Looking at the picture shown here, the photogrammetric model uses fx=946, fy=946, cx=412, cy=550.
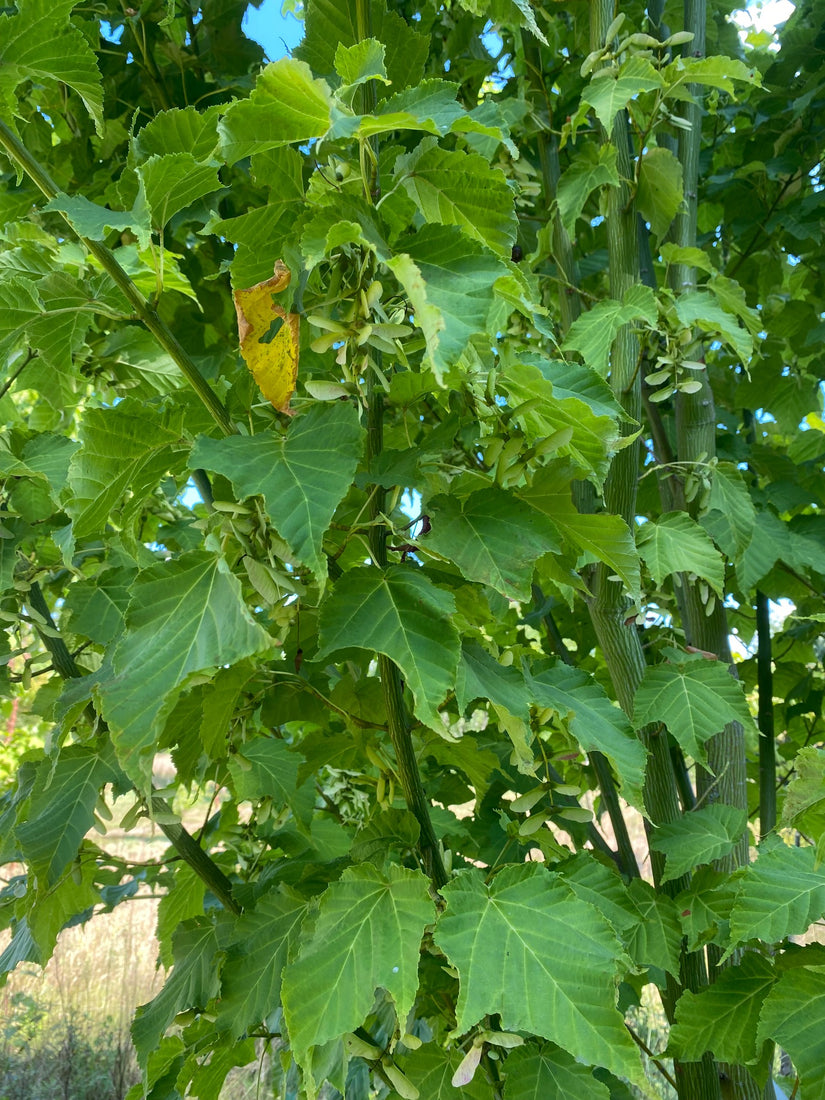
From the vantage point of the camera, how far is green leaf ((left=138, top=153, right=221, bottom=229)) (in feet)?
2.41

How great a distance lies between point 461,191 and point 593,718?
505 mm

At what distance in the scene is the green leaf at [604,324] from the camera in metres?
1.32

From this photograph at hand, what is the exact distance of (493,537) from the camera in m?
0.76

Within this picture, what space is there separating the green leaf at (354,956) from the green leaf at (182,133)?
631 mm

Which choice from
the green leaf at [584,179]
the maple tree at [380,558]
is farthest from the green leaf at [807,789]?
the green leaf at [584,179]

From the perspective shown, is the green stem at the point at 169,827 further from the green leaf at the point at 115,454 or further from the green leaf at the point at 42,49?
the green leaf at the point at 42,49

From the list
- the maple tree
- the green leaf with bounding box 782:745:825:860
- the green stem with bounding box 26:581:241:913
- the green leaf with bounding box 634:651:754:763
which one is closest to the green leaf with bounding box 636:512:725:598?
the maple tree

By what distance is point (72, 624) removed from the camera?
1.11 m

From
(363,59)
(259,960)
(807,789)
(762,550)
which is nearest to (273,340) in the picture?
(363,59)

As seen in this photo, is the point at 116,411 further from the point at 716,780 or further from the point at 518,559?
the point at 716,780

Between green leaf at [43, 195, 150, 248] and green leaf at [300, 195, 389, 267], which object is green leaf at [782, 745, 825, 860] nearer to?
green leaf at [300, 195, 389, 267]

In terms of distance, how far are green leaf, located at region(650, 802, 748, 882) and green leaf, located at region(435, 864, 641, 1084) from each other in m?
0.48

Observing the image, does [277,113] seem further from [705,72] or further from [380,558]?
[705,72]

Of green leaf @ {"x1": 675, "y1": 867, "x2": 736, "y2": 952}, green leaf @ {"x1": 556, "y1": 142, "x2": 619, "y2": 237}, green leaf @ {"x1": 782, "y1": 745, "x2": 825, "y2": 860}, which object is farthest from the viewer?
green leaf @ {"x1": 556, "y1": 142, "x2": 619, "y2": 237}
